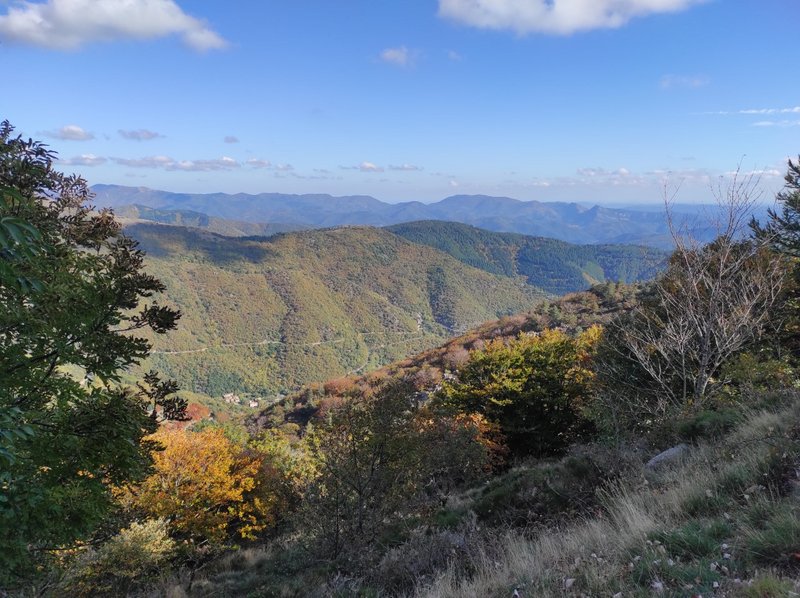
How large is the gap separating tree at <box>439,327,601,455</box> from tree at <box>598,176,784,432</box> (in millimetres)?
2612

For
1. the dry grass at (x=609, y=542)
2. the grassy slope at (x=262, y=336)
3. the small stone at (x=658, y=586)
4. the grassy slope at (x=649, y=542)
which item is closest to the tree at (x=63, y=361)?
→ the grassy slope at (x=649, y=542)

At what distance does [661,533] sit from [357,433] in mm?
6268

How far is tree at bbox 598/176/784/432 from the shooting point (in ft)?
29.9

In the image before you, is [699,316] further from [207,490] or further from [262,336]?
[262,336]

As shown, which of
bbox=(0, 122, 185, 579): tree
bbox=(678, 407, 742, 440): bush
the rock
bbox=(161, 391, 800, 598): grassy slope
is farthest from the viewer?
bbox=(678, 407, 742, 440): bush

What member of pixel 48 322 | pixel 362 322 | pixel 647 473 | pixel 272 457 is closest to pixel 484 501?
pixel 647 473

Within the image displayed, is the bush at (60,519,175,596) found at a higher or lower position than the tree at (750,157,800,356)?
lower

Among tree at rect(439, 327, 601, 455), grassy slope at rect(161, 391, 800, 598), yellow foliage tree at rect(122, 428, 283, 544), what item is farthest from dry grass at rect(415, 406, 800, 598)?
tree at rect(439, 327, 601, 455)

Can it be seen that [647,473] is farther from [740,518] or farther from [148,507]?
[148,507]

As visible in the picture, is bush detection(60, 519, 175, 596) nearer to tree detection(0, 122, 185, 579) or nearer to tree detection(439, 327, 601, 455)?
tree detection(0, 122, 185, 579)

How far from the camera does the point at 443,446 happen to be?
44.0 ft

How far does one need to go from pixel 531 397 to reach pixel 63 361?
651 inches

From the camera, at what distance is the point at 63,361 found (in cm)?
557

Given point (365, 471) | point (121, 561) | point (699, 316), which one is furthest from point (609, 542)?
point (121, 561)
